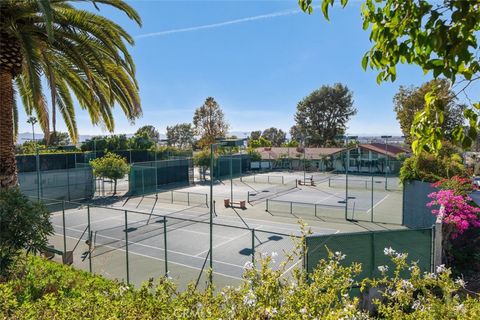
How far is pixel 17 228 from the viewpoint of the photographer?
9.12 metres

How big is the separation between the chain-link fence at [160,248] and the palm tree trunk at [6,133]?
2489mm

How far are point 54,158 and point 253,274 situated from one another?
100 ft

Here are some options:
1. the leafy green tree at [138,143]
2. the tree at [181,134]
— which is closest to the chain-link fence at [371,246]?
the leafy green tree at [138,143]

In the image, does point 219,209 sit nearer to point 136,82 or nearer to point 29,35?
point 136,82

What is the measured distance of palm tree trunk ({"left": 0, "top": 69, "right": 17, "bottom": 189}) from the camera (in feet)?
32.1

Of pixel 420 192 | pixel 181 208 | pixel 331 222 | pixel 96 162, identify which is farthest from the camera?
pixel 96 162

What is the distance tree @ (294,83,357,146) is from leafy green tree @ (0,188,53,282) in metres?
73.9

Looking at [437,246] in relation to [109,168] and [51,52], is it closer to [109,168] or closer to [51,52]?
[51,52]

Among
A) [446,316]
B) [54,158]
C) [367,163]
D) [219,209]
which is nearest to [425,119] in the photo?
[446,316]

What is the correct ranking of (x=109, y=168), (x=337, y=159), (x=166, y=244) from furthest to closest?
1. (x=337, y=159)
2. (x=109, y=168)
3. (x=166, y=244)

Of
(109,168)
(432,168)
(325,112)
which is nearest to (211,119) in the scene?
(325,112)

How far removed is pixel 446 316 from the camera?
3.69 meters

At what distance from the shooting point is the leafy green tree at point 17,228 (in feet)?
29.4

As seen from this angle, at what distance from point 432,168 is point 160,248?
44.7ft
